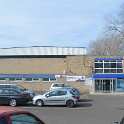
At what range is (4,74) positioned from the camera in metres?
81.6

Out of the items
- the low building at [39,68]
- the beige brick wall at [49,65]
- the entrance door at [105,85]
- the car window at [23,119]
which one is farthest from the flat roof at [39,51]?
the car window at [23,119]

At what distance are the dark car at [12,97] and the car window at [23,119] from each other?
107ft

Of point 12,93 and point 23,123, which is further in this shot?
point 12,93

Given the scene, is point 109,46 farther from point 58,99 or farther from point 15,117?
point 15,117

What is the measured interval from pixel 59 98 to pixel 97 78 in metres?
36.6

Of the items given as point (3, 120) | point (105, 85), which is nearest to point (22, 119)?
point (3, 120)

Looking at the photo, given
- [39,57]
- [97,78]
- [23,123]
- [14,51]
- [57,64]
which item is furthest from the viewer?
[14,51]

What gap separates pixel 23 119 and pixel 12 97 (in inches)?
1308

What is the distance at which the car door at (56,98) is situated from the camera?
4069 cm

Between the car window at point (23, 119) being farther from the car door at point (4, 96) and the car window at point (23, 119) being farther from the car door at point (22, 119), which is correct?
the car door at point (4, 96)

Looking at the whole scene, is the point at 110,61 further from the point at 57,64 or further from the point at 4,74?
the point at 4,74

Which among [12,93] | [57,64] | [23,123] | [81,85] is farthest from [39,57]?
[23,123]

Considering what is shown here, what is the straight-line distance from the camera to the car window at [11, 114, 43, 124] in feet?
25.1

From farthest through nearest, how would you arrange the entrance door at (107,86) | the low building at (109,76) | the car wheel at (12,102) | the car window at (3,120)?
the entrance door at (107,86) < the low building at (109,76) < the car wheel at (12,102) < the car window at (3,120)
